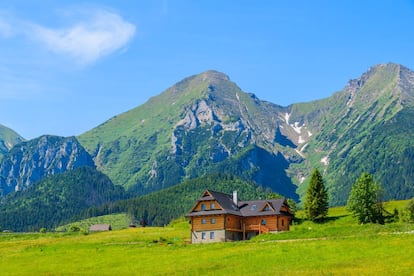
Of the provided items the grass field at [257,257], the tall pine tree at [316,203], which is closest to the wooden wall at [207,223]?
the grass field at [257,257]

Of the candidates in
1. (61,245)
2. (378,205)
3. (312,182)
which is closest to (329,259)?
(61,245)

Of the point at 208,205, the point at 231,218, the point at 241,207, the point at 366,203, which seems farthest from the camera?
the point at 366,203

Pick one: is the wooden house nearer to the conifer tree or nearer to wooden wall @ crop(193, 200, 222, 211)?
wooden wall @ crop(193, 200, 222, 211)

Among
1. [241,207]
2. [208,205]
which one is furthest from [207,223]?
[241,207]

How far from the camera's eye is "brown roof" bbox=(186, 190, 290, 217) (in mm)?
106812

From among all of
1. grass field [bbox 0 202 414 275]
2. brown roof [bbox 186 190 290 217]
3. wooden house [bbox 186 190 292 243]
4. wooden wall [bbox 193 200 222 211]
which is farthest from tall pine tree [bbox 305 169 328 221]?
grass field [bbox 0 202 414 275]

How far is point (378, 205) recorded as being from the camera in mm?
118125

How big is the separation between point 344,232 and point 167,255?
2387cm

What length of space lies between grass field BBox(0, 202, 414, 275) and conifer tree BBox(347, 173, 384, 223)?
3859 cm

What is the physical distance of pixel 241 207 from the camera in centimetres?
11412

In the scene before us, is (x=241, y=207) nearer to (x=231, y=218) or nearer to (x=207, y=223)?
(x=231, y=218)

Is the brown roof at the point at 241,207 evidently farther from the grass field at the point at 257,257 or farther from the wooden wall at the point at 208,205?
the grass field at the point at 257,257

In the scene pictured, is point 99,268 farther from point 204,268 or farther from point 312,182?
point 312,182

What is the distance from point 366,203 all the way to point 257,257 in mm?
61324
